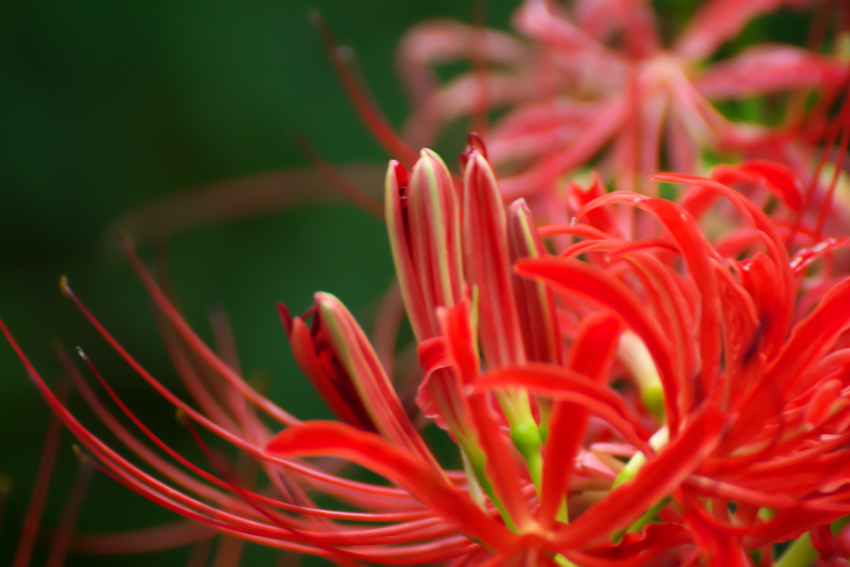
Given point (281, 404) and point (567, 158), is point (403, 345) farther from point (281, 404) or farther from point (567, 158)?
point (567, 158)

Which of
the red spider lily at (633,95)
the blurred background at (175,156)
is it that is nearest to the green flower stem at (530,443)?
the red spider lily at (633,95)

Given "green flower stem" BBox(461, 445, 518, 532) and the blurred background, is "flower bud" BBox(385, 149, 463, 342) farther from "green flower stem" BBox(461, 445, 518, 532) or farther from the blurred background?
the blurred background

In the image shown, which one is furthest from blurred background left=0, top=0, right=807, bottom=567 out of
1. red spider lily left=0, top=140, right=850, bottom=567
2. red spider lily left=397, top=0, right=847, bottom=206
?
red spider lily left=0, top=140, right=850, bottom=567

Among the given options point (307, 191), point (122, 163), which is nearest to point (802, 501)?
point (307, 191)

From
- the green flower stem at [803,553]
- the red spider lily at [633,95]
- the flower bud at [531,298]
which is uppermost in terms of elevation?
the red spider lily at [633,95]

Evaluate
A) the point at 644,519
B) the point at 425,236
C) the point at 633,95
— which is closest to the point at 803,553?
the point at 644,519

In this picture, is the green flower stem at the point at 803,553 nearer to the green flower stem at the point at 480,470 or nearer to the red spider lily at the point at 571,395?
the red spider lily at the point at 571,395
